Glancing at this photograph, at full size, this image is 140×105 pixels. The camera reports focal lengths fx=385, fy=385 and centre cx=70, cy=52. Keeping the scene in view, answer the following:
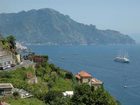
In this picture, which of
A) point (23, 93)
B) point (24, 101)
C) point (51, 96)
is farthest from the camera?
point (23, 93)

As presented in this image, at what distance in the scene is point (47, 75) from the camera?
158 ft

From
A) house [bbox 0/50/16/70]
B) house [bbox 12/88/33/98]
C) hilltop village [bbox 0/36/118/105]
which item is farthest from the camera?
house [bbox 0/50/16/70]

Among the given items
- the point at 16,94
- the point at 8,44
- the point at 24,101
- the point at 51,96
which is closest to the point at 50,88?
the point at 51,96

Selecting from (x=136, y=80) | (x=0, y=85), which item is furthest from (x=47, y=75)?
(x=136, y=80)

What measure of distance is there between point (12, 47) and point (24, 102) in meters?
21.4

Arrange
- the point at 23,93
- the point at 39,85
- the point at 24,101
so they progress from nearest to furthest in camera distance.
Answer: the point at 24,101 → the point at 23,93 → the point at 39,85

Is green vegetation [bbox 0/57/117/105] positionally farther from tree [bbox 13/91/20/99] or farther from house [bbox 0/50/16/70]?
house [bbox 0/50/16/70]

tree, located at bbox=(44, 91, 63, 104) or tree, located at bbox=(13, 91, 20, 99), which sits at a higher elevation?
tree, located at bbox=(13, 91, 20, 99)

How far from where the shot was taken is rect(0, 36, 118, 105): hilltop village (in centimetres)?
3375

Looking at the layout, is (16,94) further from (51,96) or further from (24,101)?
(51,96)

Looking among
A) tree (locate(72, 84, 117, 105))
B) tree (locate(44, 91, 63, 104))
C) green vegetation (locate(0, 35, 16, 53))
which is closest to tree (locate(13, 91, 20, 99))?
tree (locate(44, 91, 63, 104))

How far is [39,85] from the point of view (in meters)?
43.0

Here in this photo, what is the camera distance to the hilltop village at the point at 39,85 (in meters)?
33.8

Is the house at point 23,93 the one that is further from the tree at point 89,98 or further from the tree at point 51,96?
the tree at point 89,98
